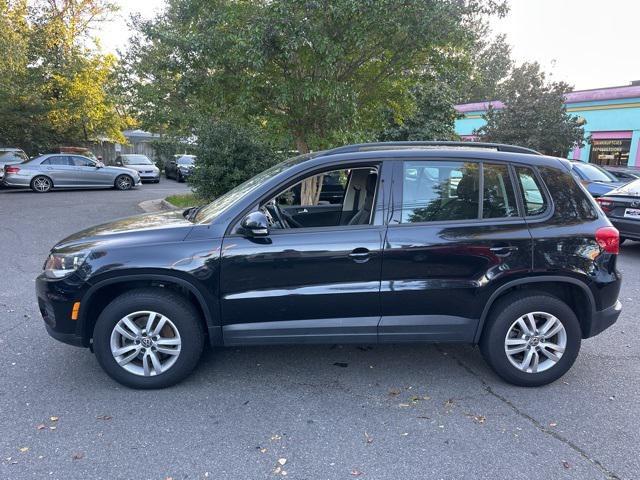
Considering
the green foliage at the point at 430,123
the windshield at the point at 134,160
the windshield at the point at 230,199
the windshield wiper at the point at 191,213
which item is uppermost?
the green foliage at the point at 430,123

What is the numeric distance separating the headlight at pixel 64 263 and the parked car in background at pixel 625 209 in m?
8.21

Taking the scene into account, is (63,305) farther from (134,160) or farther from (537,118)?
(134,160)

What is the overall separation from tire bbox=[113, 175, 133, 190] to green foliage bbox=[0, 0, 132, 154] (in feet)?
14.8

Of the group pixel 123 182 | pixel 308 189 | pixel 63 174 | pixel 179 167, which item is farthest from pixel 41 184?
pixel 308 189

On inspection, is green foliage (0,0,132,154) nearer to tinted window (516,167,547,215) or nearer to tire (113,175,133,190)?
tire (113,175,133,190)

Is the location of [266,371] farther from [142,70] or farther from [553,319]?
[142,70]

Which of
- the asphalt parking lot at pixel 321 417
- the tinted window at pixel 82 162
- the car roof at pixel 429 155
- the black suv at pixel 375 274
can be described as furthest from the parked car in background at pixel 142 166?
the car roof at pixel 429 155

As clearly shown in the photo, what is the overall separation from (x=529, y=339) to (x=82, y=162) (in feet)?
57.7

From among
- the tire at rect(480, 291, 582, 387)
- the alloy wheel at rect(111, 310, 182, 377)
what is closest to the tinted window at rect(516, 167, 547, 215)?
the tire at rect(480, 291, 582, 387)

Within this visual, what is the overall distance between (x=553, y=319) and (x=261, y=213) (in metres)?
2.35

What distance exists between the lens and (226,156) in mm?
9852

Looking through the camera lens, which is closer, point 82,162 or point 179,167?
point 82,162

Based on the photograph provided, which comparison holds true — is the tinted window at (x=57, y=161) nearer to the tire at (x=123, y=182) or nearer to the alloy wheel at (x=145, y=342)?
the tire at (x=123, y=182)

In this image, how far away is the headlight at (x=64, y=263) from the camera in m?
3.32
